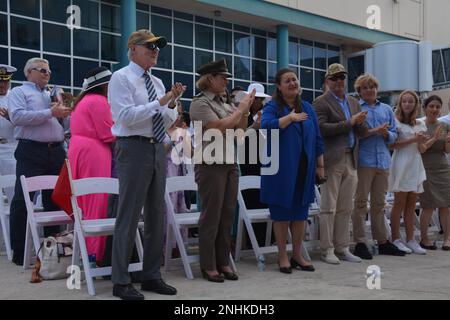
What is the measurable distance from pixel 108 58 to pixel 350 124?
10489 mm

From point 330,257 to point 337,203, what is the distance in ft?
1.87

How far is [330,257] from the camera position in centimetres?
572

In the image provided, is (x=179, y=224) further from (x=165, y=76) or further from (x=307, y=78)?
(x=307, y=78)

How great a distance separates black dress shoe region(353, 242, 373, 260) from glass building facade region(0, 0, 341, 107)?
914 cm

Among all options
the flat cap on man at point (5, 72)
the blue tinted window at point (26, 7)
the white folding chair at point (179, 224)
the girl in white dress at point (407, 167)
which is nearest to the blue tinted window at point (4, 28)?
the blue tinted window at point (26, 7)

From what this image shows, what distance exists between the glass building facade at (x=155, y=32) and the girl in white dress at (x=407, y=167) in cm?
899

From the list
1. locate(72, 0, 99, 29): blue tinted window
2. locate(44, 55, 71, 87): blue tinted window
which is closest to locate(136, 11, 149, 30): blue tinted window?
locate(72, 0, 99, 29): blue tinted window

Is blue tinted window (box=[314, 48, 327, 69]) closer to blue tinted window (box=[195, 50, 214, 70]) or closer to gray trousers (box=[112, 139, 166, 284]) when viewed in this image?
blue tinted window (box=[195, 50, 214, 70])

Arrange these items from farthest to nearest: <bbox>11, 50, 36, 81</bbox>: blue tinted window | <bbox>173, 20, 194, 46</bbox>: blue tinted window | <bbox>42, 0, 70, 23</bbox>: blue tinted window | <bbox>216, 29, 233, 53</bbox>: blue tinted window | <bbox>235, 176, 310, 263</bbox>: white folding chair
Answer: <bbox>216, 29, 233, 53</bbox>: blue tinted window → <bbox>173, 20, 194, 46</bbox>: blue tinted window → <bbox>42, 0, 70, 23</bbox>: blue tinted window → <bbox>11, 50, 36, 81</bbox>: blue tinted window → <bbox>235, 176, 310, 263</bbox>: white folding chair

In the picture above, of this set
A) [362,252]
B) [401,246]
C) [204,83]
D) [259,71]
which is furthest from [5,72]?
[259,71]

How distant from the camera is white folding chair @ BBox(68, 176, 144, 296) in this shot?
4.37 meters
